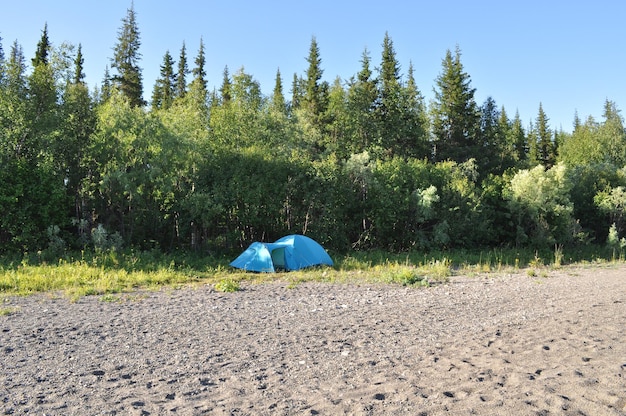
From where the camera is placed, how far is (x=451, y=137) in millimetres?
37125

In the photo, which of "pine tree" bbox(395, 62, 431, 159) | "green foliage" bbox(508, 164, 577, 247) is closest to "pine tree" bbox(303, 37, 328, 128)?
"pine tree" bbox(395, 62, 431, 159)

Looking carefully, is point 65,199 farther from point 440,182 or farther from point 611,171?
point 611,171

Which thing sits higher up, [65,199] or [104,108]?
[104,108]

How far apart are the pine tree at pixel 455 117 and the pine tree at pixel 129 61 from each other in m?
24.9

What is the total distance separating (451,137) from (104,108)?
2814 cm

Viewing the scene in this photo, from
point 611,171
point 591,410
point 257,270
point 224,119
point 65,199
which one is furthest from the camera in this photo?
point 611,171

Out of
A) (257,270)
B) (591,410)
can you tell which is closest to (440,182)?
(257,270)

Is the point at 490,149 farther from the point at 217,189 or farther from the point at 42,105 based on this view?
the point at 42,105

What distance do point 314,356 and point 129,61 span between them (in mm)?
38455

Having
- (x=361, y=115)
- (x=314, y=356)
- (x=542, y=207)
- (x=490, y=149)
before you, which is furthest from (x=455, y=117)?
(x=314, y=356)

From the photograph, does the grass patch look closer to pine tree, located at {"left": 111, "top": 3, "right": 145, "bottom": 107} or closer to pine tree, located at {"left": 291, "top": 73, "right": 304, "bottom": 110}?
pine tree, located at {"left": 111, "top": 3, "right": 145, "bottom": 107}

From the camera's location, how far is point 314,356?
5391 mm

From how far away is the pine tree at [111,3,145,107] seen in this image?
3584cm

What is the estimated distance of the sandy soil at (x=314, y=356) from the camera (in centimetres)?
395
